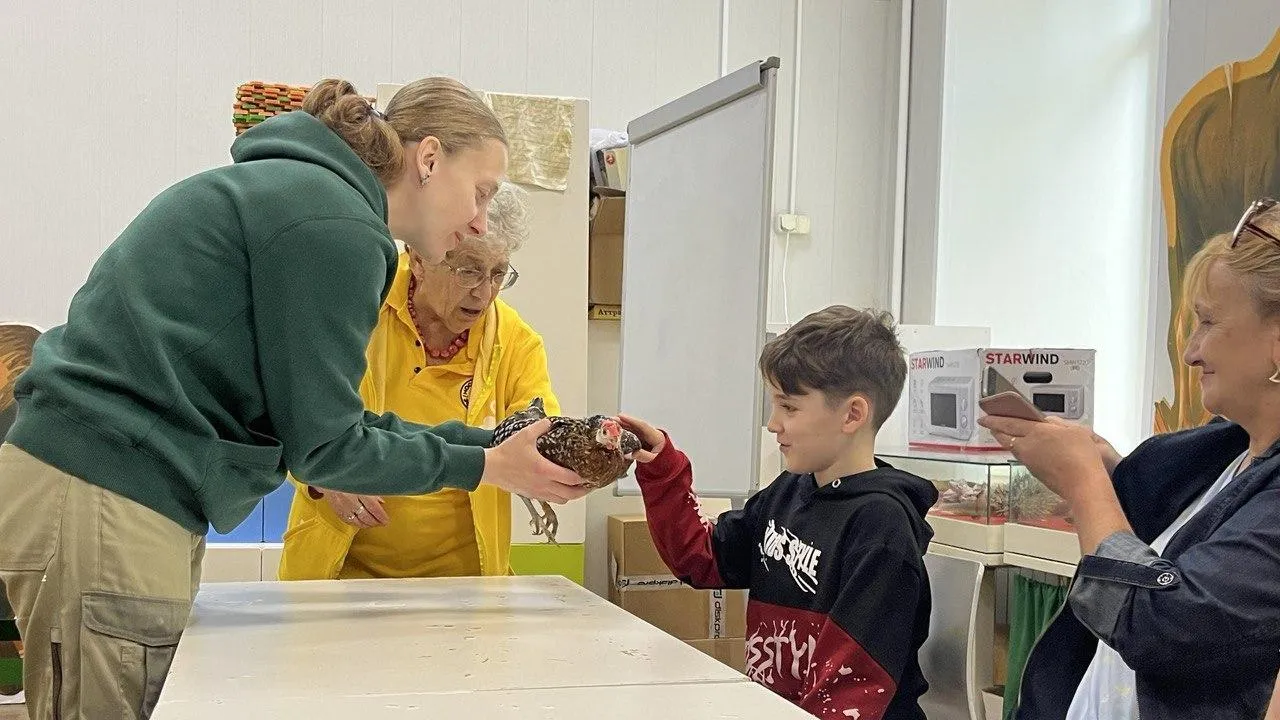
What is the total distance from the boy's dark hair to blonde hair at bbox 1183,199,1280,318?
587 mm

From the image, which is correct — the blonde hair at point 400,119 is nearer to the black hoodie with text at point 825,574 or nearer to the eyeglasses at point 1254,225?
the black hoodie with text at point 825,574

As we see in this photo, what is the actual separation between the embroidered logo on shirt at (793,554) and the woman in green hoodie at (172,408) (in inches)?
25.8

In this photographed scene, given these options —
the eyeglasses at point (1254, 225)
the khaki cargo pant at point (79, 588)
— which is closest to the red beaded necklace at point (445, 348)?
the khaki cargo pant at point (79, 588)

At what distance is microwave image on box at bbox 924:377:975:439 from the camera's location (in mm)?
2650

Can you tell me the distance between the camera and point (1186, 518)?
140cm

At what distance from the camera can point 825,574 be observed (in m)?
1.64

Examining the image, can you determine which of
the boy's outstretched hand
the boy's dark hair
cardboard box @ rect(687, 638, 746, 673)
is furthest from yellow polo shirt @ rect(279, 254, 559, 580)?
cardboard box @ rect(687, 638, 746, 673)

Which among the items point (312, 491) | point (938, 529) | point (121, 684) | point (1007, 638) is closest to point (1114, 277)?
point (938, 529)

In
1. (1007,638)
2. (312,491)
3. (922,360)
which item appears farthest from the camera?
(922,360)

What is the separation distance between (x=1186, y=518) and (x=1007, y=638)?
3.19ft

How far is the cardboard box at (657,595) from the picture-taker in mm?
3732

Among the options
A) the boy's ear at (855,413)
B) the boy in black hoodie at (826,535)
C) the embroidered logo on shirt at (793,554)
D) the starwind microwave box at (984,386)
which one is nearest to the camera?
the boy in black hoodie at (826,535)

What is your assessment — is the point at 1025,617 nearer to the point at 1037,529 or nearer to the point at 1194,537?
the point at 1037,529

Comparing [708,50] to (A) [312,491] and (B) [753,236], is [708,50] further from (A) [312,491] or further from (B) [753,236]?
(A) [312,491]
